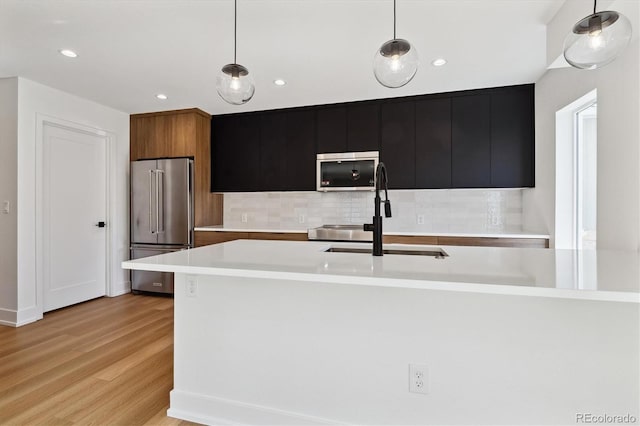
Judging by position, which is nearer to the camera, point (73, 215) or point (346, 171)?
point (73, 215)

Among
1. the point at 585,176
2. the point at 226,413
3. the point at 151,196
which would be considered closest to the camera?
the point at 226,413

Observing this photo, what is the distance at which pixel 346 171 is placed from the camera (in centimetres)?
396

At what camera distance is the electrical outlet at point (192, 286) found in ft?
Result: 5.89

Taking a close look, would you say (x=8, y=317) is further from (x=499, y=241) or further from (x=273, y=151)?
(x=499, y=241)

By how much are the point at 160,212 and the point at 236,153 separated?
3.93 ft

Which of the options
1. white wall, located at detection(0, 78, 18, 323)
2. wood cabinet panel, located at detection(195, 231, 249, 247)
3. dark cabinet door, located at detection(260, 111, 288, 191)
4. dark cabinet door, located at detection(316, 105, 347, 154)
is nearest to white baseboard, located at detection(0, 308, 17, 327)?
white wall, located at detection(0, 78, 18, 323)

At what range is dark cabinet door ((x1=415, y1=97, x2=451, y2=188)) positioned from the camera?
368cm

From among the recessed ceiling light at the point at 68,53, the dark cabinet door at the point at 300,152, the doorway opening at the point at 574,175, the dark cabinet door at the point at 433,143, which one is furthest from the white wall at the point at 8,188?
the doorway opening at the point at 574,175

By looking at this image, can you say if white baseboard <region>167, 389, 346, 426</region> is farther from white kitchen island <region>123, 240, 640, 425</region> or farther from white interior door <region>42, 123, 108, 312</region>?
white interior door <region>42, 123, 108, 312</region>

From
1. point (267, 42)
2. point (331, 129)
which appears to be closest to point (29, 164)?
point (267, 42)

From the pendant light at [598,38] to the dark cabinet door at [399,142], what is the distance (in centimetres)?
240

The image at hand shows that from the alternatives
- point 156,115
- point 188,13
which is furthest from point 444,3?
point 156,115

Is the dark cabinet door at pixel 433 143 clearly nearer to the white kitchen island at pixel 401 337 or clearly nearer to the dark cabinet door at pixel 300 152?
the dark cabinet door at pixel 300 152

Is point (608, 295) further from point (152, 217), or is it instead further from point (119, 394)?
point (152, 217)
